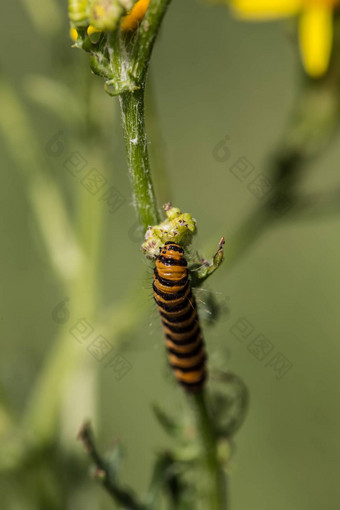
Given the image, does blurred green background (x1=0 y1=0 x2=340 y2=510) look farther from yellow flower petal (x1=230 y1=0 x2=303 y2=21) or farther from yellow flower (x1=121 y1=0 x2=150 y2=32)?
yellow flower (x1=121 y1=0 x2=150 y2=32)

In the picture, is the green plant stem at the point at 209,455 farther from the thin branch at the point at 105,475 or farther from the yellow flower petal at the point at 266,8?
the yellow flower petal at the point at 266,8

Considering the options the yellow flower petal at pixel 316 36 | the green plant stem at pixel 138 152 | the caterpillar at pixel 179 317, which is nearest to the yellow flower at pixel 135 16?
the green plant stem at pixel 138 152

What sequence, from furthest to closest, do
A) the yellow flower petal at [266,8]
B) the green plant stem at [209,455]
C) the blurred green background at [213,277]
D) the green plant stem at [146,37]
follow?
the blurred green background at [213,277] → the yellow flower petal at [266,8] → the green plant stem at [209,455] → the green plant stem at [146,37]

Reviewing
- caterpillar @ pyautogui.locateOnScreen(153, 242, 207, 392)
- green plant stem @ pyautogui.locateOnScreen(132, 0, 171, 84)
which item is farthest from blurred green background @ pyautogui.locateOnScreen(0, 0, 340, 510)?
green plant stem @ pyautogui.locateOnScreen(132, 0, 171, 84)

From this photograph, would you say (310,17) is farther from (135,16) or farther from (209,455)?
(209,455)

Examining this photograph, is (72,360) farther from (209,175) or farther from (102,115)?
(209,175)

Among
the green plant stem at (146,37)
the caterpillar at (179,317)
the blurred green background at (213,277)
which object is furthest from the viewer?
the blurred green background at (213,277)
